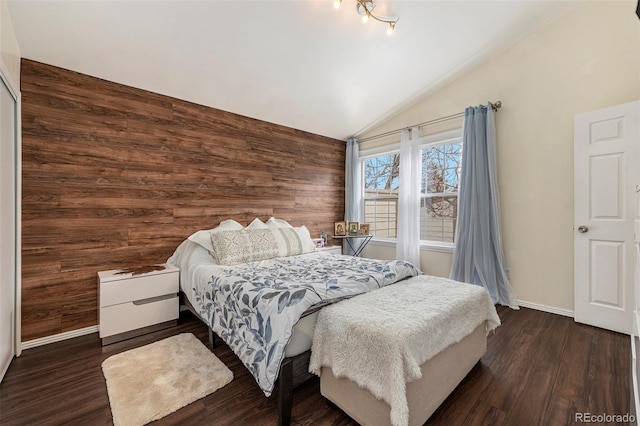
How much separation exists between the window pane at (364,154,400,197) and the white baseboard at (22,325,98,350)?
397 centimetres

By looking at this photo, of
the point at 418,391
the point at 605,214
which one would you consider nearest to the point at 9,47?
the point at 418,391

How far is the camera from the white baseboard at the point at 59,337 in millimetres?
2188

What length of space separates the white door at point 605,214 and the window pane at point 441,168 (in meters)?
1.22

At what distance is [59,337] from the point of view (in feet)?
7.61

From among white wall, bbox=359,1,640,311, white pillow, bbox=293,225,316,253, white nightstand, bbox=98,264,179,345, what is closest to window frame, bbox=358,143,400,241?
white wall, bbox=359,1,640,311

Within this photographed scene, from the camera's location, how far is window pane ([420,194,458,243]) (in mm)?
3715

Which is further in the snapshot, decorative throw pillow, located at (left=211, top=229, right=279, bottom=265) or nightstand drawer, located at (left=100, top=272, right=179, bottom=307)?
decorative throw pillow, located at (left=211, top=229, right=279, bottom=265)

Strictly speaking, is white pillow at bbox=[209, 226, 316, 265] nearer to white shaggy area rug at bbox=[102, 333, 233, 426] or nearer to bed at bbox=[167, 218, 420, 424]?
bed at bbox=[167, 218, 420, 424]

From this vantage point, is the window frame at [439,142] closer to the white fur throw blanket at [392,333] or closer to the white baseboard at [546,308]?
the white baseboard at [546,308]

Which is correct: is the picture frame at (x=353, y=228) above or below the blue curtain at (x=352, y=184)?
below

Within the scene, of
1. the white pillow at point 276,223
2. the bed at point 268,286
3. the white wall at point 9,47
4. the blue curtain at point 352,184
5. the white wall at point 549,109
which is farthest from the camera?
the blue curtain at point 352,184

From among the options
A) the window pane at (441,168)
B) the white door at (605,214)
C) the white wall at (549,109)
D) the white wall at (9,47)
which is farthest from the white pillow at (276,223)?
the white door at (605,214)

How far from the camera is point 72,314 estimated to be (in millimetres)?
2396

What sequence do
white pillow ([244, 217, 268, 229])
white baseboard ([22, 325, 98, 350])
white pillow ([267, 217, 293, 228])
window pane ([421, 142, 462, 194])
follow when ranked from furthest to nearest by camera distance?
window pane ([421, 142, 462, 194])
white pillow ([267, 217, 293, 228])
white pillow ([244, 217, 268, 229])
white baseboard ([22, 325, 98, 350])
